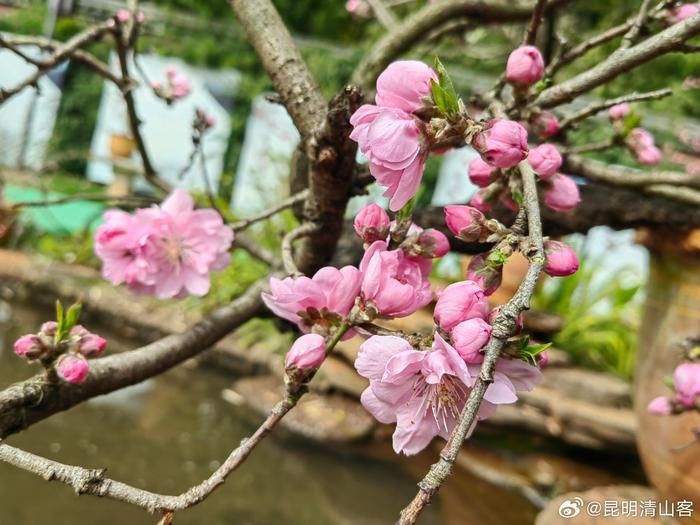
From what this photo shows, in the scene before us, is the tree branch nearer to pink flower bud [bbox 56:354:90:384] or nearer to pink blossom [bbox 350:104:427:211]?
pink blossom [bbox 350:104:427:211]

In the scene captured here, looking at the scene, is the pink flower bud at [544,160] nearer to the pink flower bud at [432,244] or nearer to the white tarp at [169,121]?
the pink flower bud at [432,244]

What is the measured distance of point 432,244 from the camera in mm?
483

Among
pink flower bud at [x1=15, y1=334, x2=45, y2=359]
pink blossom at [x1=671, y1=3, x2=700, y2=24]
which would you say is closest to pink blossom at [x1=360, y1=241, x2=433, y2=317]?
pink flower bud at [x1=15, y1=334, x2=45, y2=359]

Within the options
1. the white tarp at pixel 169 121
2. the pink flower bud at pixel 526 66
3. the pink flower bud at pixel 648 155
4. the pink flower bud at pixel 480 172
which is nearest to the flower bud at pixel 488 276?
the pink flower bud at pixel 480 172

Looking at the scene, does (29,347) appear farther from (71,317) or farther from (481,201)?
(481,201)

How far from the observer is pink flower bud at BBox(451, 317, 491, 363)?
38 cm

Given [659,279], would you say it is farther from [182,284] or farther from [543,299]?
[543,299]

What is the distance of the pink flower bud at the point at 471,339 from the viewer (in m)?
0.38

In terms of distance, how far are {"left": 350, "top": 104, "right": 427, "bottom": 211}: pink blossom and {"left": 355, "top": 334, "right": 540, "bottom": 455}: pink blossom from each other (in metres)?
0.11

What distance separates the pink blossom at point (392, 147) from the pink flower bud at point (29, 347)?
0.41m

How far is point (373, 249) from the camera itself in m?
0.45

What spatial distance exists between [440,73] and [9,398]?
0.51m

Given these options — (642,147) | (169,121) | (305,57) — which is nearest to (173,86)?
(642,147)

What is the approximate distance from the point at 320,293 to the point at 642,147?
0.79 m
